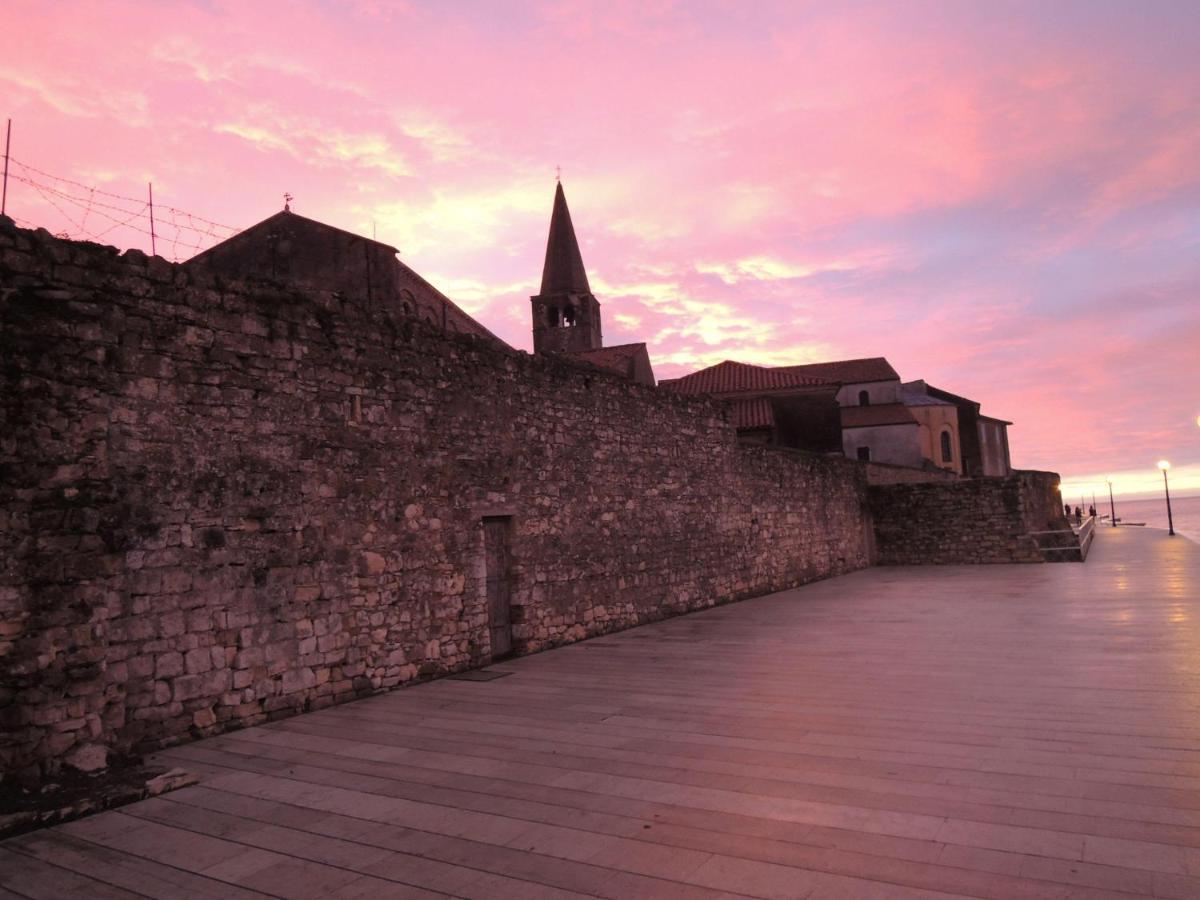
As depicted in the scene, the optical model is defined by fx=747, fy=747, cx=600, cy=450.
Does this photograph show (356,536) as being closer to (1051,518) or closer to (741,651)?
(741,651)

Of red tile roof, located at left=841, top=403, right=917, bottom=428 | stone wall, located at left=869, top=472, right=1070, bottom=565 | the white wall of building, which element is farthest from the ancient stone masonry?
the white wall of building

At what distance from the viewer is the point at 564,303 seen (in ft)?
140

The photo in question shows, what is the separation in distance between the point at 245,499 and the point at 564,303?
37767mm

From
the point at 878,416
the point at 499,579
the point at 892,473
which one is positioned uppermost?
the point at 878,416

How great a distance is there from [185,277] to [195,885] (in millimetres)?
4308

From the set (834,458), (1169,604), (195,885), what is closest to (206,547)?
(195,885)

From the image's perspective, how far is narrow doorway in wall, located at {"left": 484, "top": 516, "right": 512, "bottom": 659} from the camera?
8.48 meters

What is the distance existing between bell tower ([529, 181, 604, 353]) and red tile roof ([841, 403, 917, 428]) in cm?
1518

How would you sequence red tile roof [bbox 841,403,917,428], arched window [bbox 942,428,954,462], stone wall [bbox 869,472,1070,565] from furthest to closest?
1. arched window [bbox 942,428,954,462]
2. red tile roof [bbox 841,403,917,428]
3. stone wall [bbox 869,472,1070,565]

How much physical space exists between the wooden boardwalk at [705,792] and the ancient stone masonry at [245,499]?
2.09 ft

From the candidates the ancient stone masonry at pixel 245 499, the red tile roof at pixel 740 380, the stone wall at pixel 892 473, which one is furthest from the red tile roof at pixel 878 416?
the ancient stone masonry at pixel 245 499

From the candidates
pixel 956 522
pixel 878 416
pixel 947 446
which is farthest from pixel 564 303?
pixel 956 522

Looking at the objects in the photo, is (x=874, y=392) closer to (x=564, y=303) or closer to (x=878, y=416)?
(x=878, y=416)

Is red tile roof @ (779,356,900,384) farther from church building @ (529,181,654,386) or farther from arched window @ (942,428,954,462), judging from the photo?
church building @ (529,181,654,386)
